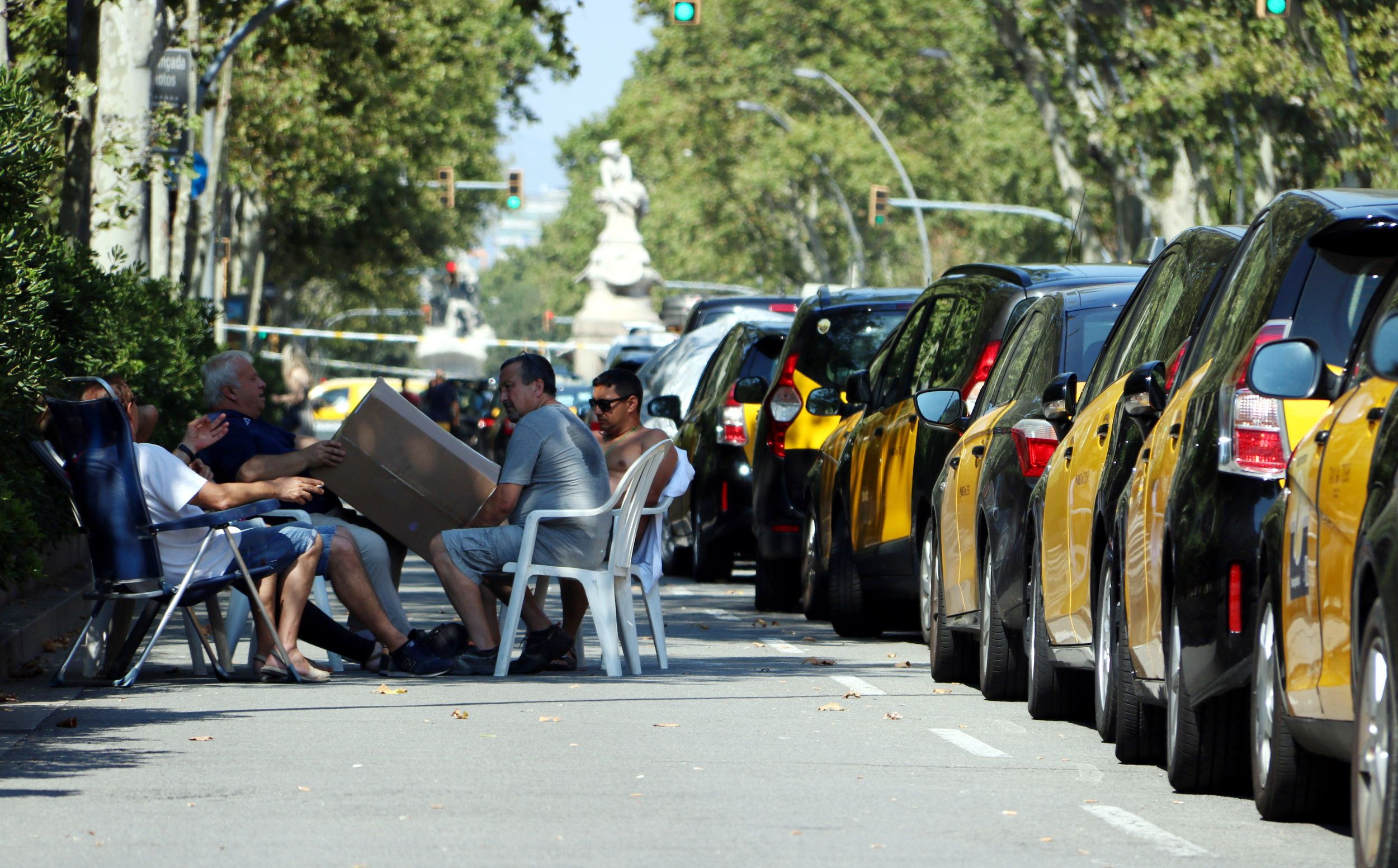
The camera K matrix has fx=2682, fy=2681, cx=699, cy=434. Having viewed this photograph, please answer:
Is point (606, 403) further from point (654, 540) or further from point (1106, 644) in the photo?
point (1106, 644)

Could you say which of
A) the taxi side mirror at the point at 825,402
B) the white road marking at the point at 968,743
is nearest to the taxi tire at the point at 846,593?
the taxi side mirror at the point at 825,402

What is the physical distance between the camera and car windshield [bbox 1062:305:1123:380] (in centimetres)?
1069

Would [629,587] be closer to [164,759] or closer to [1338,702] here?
[164,759]

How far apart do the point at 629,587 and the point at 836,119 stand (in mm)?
58739

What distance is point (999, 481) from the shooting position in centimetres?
1031

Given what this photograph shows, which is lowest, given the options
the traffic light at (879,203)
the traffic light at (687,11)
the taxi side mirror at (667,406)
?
the taxi side mirror at (667,406)

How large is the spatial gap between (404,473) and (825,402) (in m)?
3.03

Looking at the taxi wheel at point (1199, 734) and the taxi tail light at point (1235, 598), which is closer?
the taxi tail light at point (1235, 598)

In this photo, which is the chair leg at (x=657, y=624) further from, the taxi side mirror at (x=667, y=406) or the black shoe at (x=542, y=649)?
the taxi side mirror at (x=667, y=406)

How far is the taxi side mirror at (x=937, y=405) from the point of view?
37.1 feet

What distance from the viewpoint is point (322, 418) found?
49.4 m

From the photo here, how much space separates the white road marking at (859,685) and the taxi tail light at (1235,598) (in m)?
3.97

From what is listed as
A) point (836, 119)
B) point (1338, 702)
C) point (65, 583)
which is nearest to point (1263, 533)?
point (1338, 702)

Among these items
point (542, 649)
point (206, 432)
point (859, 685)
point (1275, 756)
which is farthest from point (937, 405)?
point (1275, 756)
